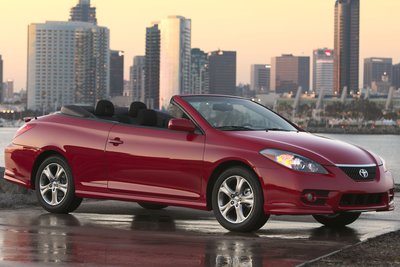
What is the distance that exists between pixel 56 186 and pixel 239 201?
2.68 meters

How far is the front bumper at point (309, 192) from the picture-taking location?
9.70m

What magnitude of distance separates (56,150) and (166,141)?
5.71 ft

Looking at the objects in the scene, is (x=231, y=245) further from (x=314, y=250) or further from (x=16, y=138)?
(x=16, y=138)

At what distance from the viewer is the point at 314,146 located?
10.0 m

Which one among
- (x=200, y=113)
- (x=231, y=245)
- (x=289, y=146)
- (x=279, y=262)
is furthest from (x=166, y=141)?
(x=279, y=262)

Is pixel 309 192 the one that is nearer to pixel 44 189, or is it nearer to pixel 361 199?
pixel 361 199

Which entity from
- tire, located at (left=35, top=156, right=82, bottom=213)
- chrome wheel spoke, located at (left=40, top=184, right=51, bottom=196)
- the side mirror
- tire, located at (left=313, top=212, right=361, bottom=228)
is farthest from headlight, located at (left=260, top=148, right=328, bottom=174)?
chrome wheel spoke, located at (left=40, top=184, right=51, bottom=196)

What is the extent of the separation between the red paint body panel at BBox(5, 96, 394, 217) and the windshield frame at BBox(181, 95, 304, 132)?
4.1 inches

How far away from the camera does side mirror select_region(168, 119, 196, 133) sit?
1038cm

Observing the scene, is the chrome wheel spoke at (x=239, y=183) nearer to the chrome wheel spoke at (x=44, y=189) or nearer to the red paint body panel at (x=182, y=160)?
the red paint body panel at (x=182, y=160)

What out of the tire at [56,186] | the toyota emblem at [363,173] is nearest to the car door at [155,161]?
the tire at [56,186]

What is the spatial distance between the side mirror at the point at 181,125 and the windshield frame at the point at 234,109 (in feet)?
0.71

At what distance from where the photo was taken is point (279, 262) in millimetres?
7715

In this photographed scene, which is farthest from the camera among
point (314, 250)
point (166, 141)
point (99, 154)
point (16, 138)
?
point (16, 138)
